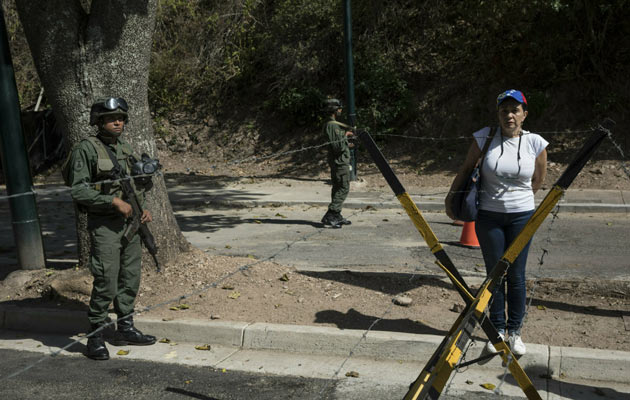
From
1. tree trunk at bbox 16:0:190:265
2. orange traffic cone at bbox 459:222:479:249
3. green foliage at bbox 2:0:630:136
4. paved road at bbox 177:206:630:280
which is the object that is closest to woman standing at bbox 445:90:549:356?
paved road at bbox 177:206:630:280

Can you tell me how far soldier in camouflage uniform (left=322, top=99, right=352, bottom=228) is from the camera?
9.69m

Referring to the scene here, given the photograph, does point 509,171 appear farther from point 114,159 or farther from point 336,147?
point 336,147

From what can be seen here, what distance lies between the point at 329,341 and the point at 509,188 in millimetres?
1841

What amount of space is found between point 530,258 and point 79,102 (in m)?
5.47

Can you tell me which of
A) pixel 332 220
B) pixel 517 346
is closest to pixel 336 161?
pixel 332 220

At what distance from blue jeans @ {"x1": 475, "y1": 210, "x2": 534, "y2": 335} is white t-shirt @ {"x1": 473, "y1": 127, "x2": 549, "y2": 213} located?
76 mm

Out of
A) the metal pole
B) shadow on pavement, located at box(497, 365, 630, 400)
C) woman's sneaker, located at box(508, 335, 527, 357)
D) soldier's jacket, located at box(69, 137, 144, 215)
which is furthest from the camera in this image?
the metal pole

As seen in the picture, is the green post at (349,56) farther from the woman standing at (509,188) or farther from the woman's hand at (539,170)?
the woman standing at (509,188)

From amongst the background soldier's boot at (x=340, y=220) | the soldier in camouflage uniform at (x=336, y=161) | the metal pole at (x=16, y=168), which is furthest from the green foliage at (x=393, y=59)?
the metal pole at (x=16, y=168)

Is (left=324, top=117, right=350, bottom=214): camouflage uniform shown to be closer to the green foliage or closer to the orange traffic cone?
the orange traffic cone

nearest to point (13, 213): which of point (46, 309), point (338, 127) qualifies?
point (46, 309)

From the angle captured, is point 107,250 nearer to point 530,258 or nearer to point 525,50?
point 530,258

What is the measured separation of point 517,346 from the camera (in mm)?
4367

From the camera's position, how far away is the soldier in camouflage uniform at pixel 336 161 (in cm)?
969
